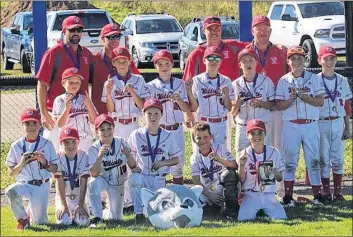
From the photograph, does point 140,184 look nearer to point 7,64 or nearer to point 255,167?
point 255,167

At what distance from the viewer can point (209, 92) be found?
27.4 feet

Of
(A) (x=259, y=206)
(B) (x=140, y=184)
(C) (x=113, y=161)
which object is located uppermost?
(C) (x=113, y=161)

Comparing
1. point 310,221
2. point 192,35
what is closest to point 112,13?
point 192,35

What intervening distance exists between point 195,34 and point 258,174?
47.4 ft

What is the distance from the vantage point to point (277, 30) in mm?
22750

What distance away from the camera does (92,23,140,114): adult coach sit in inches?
337

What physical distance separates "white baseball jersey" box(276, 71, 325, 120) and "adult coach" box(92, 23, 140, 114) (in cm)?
187

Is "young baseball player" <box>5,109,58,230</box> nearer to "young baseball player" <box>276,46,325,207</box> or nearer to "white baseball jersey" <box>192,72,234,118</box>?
"white baseball jersey" <box>192,72,234,118</box>

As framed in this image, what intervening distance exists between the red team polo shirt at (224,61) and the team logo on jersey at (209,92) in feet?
1.20

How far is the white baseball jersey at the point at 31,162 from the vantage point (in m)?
7.63

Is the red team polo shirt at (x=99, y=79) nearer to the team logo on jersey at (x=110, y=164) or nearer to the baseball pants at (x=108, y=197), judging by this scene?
the team logo on jersey at (x=110, y=164)

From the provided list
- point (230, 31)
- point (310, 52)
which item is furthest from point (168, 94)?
point (310, 52)

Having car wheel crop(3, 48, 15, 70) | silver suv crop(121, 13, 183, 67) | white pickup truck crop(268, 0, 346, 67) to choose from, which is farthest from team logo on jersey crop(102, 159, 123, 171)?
car wheel crop(3, 48, 15, 70)

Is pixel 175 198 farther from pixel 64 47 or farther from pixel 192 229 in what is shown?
pixel 64 47
